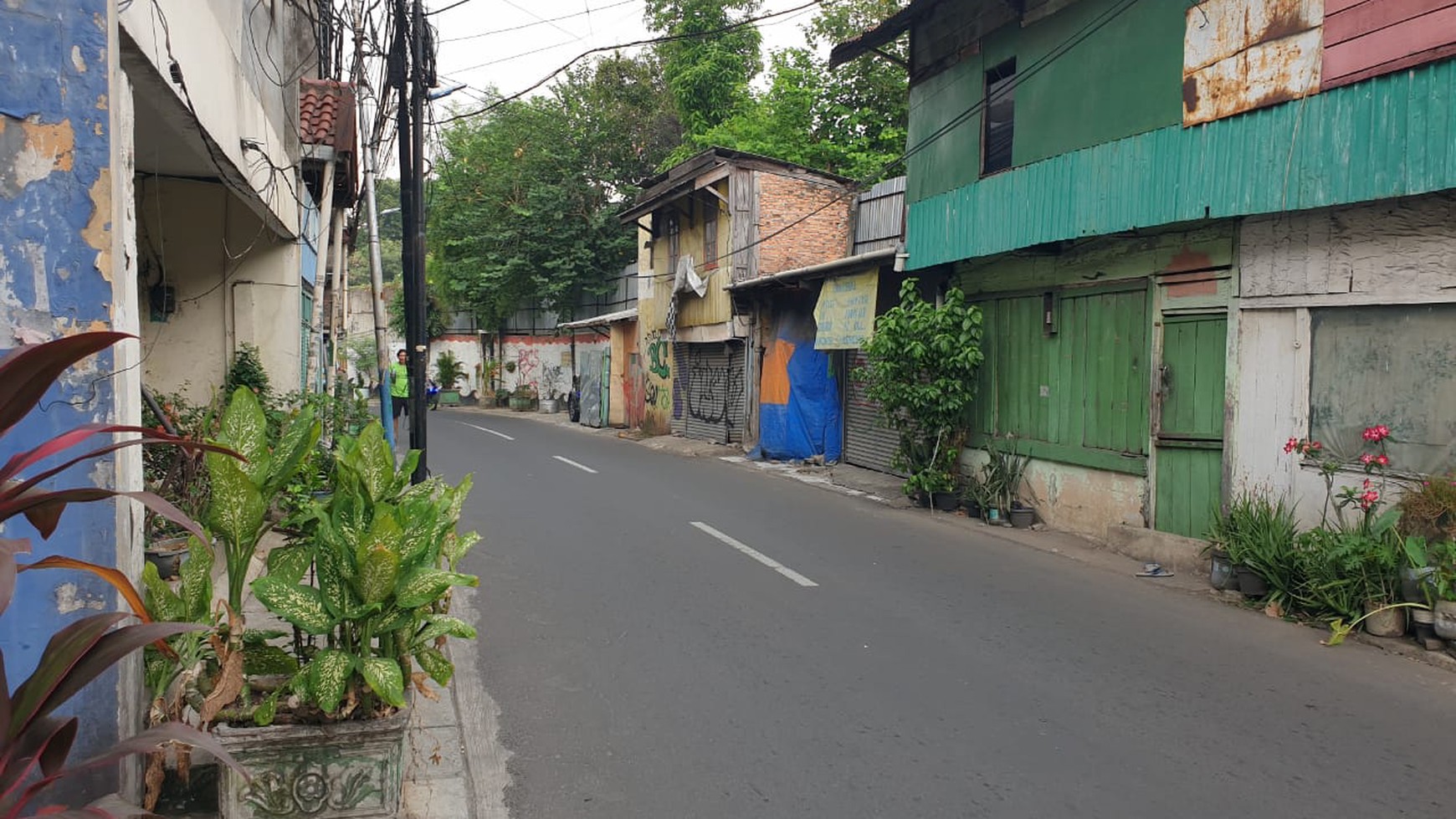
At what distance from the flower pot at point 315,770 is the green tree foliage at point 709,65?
26396 millimetres

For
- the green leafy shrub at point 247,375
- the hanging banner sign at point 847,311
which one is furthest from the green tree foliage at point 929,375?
A: the green leafy shrub at point 247,375

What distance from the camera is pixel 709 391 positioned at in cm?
2162

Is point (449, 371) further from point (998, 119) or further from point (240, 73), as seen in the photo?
point (240, 73)

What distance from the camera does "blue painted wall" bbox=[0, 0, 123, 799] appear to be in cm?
276

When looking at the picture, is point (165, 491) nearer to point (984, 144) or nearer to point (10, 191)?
point (10, 191)

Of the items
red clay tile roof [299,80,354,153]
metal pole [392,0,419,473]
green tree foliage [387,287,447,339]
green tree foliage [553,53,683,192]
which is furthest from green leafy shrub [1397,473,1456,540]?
green tree foliage [387,287,447,339]

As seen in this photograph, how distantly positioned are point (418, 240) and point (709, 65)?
20195 millimetres

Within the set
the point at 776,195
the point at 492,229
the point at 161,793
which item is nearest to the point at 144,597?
the point at 161,793

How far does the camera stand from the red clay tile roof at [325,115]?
9961mm

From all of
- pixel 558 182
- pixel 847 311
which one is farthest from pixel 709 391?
pixel 558 182

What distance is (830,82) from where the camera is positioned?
2530 cm

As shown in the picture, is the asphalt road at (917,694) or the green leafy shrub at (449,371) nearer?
the asphalt road at (917,694)

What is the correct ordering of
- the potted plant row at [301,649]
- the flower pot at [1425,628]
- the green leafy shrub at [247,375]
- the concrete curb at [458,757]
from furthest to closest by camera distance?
the green leafy shrub at [247,375] < the flower pot at [1425,628] < the concrete curb at [458,757] < the potted plant row at [301,649]

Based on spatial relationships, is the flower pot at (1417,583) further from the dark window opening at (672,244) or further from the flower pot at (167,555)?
the dark window opening at (672,244)
